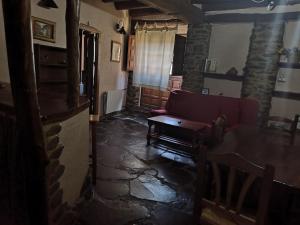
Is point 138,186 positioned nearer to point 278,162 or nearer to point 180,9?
→ point 278,162

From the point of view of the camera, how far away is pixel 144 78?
6383mm

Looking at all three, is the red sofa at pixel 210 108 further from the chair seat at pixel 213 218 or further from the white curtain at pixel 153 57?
the chair seat at pixel 213 218

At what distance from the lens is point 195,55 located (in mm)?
5227

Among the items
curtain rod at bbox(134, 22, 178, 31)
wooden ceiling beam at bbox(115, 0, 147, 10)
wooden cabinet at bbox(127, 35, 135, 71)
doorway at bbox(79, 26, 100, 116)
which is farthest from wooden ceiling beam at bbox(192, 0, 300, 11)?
doorway at bbox(79, 26, 100, 116)

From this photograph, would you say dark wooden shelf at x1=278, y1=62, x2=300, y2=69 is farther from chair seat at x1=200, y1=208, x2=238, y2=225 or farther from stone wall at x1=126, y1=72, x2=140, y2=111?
chair seat at x1=200, y1=208, x2=238, y2=225

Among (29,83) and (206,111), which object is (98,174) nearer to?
(29,83)

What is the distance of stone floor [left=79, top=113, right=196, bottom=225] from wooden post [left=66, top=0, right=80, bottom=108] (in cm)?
104

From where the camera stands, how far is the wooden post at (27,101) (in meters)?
1.08

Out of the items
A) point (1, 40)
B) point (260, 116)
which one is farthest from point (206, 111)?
point (1, 40)

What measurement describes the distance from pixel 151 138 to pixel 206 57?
2.17 meters

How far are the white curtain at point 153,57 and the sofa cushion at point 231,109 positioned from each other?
6.87 feet

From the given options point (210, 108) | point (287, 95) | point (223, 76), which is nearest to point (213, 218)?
point (210, 108)

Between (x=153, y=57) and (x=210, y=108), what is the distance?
97.0 inches

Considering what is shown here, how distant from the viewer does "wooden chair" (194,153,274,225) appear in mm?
1287
